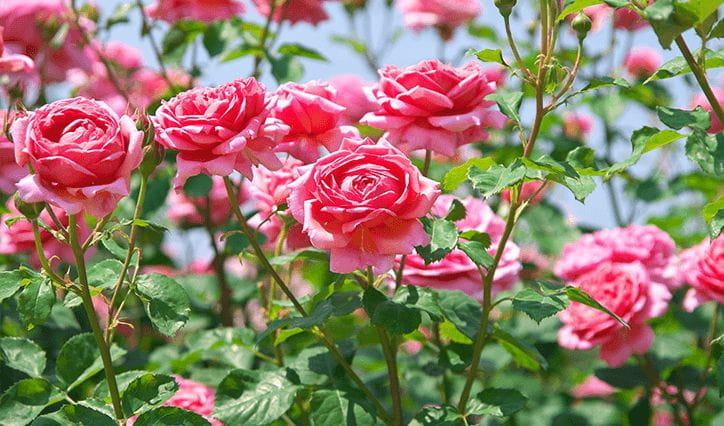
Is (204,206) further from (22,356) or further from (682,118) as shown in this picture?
(682,118)

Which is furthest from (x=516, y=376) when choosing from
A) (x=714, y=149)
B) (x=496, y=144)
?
(x=714, y=149)

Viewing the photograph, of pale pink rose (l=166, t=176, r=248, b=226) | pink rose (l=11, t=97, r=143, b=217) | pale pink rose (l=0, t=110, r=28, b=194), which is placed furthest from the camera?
pale pink rose (l=166, t=176, r=248, b=226)

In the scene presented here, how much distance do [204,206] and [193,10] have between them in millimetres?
596

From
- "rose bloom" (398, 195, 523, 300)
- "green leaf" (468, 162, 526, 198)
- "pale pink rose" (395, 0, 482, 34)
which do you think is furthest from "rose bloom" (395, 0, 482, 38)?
"green leaf" (468, 162, 526, 198)

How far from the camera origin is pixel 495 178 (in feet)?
4.57

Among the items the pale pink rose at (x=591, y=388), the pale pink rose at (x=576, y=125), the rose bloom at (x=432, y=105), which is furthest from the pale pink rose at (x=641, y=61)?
the rose bloom at (x=432, y=105)

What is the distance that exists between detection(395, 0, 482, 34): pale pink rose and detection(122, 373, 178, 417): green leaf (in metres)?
2.31

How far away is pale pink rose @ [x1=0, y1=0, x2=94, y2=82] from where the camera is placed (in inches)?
86.5

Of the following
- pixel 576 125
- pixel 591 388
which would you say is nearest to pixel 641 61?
pixel 576 125

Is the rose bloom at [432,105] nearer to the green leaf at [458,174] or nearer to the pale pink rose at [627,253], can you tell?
the green leaf at [458,174]

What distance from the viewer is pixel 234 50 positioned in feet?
9.06

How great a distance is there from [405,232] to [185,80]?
218cm

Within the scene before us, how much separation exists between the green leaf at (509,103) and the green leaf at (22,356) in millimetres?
889

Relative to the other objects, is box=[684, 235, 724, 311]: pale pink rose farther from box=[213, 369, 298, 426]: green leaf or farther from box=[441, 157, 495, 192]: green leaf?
box=[213, 369, 298, 426]: green leaf
